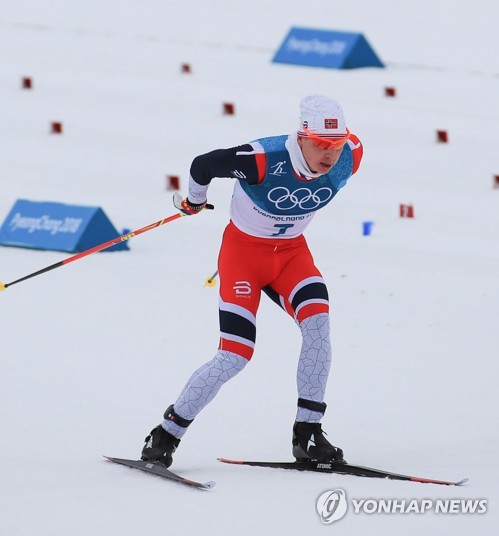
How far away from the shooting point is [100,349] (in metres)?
7.34

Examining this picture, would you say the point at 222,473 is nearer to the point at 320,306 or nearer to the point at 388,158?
the point at 320,306

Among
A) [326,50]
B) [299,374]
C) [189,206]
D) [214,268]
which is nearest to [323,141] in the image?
[189,206]

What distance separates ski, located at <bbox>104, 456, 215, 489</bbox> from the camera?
16.1ft

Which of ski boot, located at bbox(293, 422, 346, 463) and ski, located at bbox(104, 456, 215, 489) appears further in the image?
ski boot, located at bbox(293, 422, 346, 463)

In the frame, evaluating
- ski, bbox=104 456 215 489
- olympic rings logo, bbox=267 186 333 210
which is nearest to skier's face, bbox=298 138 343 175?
olympic rings logo, bbox=267 186 333 210

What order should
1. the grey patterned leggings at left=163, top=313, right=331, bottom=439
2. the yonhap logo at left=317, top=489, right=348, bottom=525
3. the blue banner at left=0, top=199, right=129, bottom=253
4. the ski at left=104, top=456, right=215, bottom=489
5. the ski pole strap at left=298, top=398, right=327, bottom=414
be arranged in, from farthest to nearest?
1. the blue banner at left=0, top=199, right=129, bottom=253
2. the ski pole strap at left=298, top=398, right=327, bottom=414
3. the grey patterned leggings at left=163, top=313, right=331, bottom=439
4. the ski at left=104, top=456, right=215, bottom=489
5. the yonhap logo at left=317, top=489, right=348, bottom=525

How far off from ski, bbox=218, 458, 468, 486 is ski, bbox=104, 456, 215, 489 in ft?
1.19

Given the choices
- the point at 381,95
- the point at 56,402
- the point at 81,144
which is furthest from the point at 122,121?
the point at 56,402

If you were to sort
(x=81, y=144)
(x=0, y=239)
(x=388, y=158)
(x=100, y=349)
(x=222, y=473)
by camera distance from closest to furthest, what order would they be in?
(x=222, y=473), (x=100, y=349), (x=0, y=239), (x=388, y=158), (x=81, y=144)

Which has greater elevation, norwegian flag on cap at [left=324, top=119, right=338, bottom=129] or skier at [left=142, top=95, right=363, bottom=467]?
norwegian flag on cap at [left=324, top=119, right=338, bottom=129]

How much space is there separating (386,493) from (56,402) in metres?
2.13

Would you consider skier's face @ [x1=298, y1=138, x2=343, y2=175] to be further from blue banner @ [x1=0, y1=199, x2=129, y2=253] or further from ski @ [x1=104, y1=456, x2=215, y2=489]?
blue banner @ [x1=0, y1=199, x2=129, y2=253]

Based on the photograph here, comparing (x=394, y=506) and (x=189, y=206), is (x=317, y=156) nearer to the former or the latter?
(x=189, y=206)

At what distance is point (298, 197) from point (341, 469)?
3.45 ft
